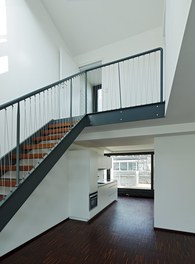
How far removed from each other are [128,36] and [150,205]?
5714 millimetres

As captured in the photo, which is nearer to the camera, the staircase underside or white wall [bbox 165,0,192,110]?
white wall [bbox 165,0,192,110]

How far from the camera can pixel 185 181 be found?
13.4ft

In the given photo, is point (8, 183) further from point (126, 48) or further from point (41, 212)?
point (126, 48)

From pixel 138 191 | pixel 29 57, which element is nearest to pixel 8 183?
pixel 29 57

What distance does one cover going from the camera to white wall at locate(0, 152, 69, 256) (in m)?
3.22

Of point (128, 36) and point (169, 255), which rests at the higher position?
point (128, 36)

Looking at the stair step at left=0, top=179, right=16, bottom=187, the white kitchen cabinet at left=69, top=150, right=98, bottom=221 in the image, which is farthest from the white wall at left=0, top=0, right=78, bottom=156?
the white kitchen cabinet at left=69, top=150, right=98, bottom=221

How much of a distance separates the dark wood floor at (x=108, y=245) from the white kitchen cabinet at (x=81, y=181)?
32 centimetres

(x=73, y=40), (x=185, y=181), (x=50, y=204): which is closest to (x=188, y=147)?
(x=185, y=181)

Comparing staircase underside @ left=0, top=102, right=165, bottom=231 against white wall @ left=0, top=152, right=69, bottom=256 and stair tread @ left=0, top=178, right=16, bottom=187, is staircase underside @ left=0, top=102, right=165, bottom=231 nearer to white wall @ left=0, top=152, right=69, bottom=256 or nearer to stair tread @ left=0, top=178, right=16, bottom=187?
stair tread @ left=0, top=178, right=16, bottom=187

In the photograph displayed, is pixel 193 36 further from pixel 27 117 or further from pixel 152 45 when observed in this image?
pixel 152 45

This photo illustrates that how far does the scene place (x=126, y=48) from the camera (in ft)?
17.9

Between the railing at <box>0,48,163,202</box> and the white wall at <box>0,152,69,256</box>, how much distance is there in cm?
103

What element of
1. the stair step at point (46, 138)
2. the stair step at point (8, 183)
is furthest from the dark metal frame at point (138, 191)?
the stair step at point (8, 183)
